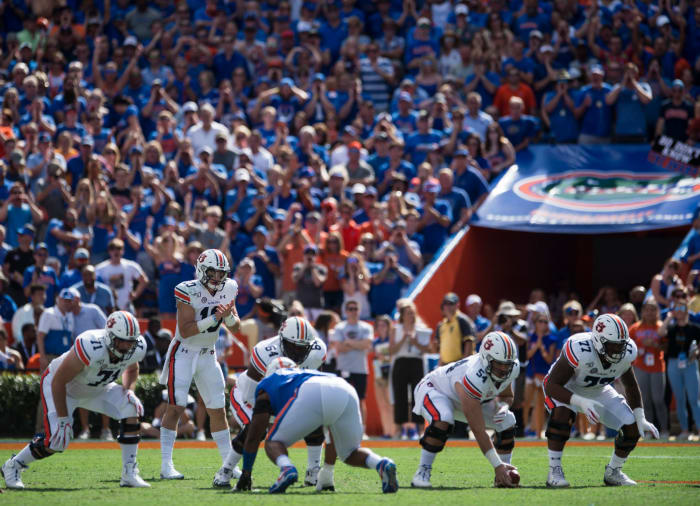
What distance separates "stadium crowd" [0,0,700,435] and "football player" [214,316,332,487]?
227 inches

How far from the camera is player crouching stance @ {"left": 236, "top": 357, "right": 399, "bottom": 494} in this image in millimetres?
8781

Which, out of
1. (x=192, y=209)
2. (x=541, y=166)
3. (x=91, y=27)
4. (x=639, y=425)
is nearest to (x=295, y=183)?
(x=192, y=209)

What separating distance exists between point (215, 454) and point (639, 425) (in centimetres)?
516

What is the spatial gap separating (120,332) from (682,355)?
27.7 ft

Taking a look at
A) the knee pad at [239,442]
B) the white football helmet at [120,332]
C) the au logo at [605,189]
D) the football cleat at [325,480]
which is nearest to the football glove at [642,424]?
the football cleat at [325,480]

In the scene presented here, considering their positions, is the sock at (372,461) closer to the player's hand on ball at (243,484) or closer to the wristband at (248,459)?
the wristband at (248,459)

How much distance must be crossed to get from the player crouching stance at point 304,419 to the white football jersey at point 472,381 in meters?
1.30

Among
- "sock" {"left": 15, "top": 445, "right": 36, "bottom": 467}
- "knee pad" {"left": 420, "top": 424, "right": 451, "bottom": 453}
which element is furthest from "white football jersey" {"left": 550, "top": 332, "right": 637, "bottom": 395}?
"sock" {"left": 15, "top": 445, "right": 36, "bottom": 467}

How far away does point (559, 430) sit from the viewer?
396 inches

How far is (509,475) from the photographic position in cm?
973

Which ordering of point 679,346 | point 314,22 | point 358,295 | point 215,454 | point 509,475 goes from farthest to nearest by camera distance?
point 314,22
point 358,295
point 679,346
point 215,454
point 509,475

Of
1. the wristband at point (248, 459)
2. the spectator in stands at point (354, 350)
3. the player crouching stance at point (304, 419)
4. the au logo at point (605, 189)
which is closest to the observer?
the player crouching stance at point (304, 419)

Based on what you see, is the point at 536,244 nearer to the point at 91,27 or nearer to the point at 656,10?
the point at 656,10

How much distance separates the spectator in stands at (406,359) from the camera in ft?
53.5
